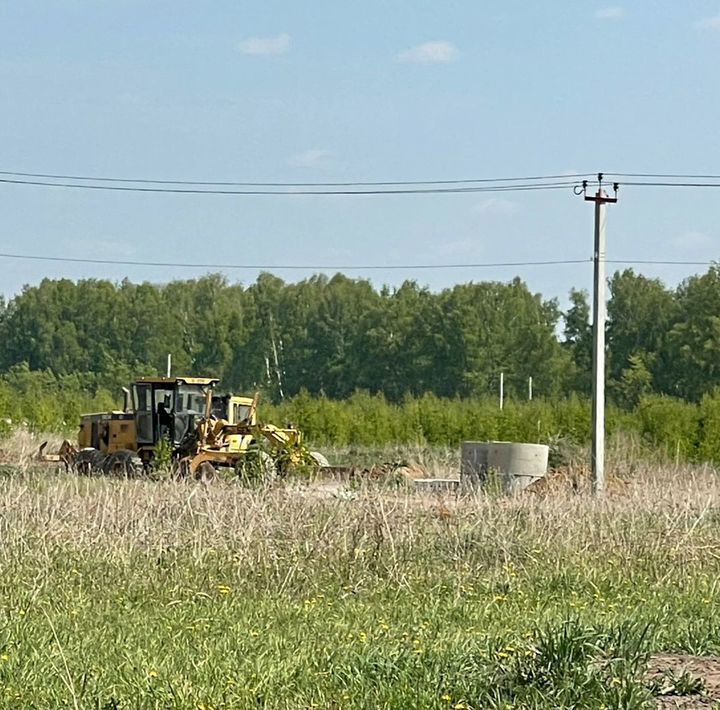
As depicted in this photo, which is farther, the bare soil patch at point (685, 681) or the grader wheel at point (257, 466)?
the grader wheel at point (257, 466)

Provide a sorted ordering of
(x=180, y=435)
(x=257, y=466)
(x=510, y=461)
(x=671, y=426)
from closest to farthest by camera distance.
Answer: (x=257, y=466)
(x=510, y=461)
(x=180, y=435)
(x=671, y=426)

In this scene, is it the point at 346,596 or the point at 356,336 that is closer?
the point at 346,596

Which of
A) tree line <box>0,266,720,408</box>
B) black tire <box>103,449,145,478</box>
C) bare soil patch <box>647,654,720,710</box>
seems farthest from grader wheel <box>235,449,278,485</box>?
tree line <box>0,266,720,408</box>

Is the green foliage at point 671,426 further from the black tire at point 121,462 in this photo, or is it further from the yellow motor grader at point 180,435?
the black tire at point 121,462

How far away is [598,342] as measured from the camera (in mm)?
29031

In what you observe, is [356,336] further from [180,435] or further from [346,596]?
[346,596]

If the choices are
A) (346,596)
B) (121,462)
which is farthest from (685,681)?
(121,462)

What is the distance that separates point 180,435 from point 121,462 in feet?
5.52

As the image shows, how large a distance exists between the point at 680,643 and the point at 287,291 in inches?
3520

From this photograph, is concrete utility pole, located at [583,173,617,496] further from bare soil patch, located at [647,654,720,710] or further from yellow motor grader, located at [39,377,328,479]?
bare soil patch, located at [647,654,720,710]

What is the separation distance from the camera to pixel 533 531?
1539cm

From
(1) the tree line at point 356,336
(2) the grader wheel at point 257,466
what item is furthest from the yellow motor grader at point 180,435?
(1) the tree line at point 356,336

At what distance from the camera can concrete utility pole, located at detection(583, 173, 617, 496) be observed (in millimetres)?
28641

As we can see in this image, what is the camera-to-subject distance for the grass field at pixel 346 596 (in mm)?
7715
